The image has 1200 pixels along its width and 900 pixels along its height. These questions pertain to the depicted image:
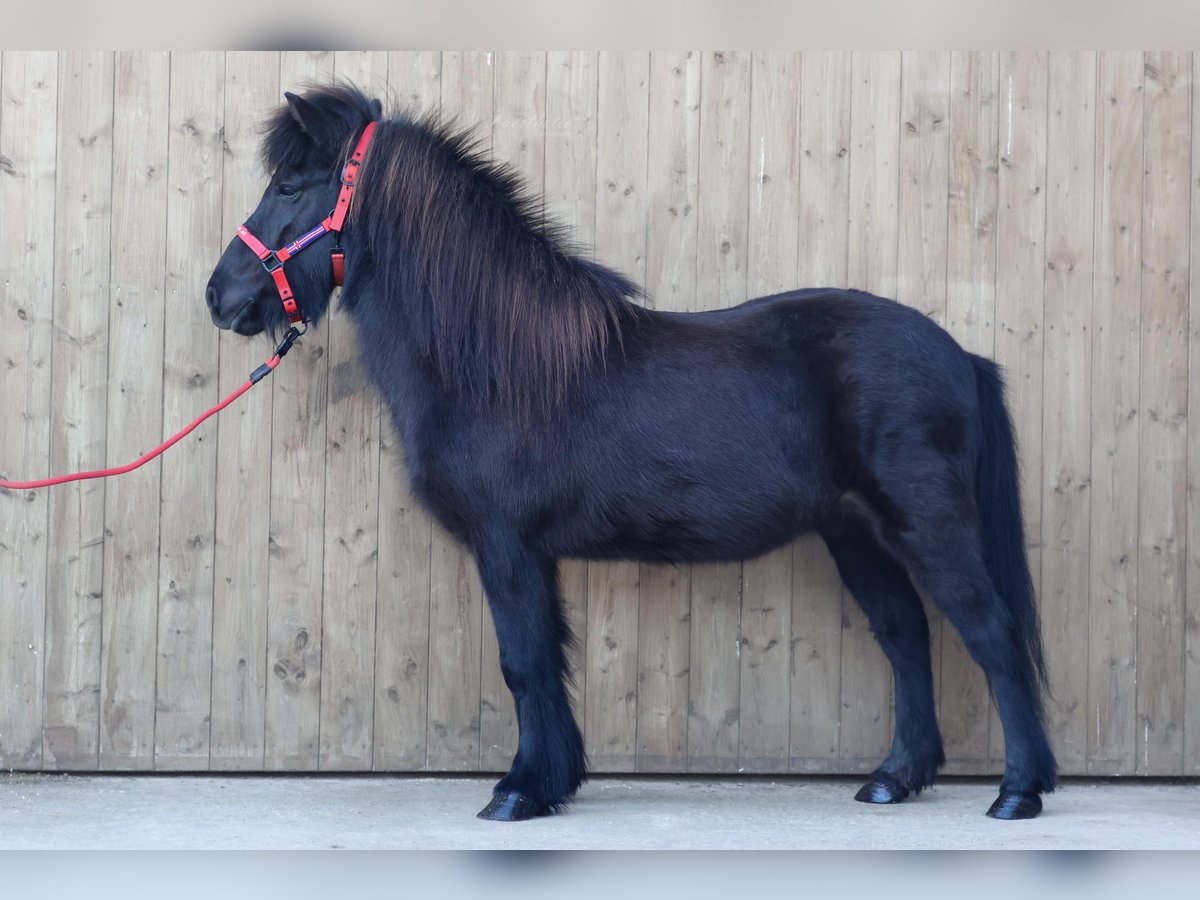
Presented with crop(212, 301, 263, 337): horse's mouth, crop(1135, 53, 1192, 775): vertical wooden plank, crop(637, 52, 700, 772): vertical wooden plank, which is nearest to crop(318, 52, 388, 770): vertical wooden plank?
crop(212, 301, 263, 337): horse's mouth

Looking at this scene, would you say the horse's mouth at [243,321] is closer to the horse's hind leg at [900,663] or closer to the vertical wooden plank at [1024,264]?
the horse's hind leg at [900,663]

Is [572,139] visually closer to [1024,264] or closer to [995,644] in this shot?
[1024,264]

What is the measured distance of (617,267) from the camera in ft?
14.4

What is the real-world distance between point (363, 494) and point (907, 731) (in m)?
2.12

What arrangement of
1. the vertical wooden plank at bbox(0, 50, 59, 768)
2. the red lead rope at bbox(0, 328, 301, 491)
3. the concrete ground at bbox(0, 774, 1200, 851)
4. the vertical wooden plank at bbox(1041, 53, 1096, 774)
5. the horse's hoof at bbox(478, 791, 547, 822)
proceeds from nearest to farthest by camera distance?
the concrete ground at bbox(0, 774, 1200, 851) < the horse's hoof at bbox(478, 791, 547, 822) < the red lead rope at bbox(0, 328, 301, 491) < the vertical wooden plank at bbox(0, 50, 59, 768) < the vertical wooden plank at bbox(1041, 53, 1096, 774)

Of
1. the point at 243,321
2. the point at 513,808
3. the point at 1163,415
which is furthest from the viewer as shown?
the point at 1163,415

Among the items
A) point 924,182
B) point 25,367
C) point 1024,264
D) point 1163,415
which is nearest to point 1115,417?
point 1163,415

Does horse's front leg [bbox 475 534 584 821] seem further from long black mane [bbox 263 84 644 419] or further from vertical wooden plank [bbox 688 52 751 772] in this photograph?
vertical wooden plank [bbox 688 52 751 772]

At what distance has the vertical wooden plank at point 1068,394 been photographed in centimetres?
437

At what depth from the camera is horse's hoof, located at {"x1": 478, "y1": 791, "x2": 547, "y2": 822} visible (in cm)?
360

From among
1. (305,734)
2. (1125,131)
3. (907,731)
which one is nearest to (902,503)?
(907,731)

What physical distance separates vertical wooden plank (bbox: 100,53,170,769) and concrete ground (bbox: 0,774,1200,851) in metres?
0.27

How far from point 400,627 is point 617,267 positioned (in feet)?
5.14

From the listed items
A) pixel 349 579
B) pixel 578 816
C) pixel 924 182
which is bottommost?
pixel 578 816
